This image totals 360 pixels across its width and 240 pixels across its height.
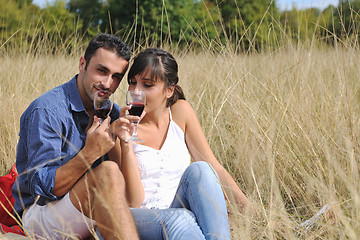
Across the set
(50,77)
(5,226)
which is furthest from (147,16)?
(5,226)

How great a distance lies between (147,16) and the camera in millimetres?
17594

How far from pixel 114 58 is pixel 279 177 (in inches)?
55.0

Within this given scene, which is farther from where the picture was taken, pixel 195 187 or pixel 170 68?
pixel 170 68

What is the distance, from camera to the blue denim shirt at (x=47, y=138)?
211cm

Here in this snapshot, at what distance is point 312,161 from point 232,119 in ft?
3.36

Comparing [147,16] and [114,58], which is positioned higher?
[147,16]

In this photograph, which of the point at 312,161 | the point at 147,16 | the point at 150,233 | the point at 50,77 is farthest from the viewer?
the point at 147,16

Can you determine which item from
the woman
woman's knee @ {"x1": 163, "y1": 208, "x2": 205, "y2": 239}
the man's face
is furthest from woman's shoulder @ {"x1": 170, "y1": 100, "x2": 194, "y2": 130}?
woman's knee @ {"x1": 163, "y1": 208, "x2": 205, "y2": 239}

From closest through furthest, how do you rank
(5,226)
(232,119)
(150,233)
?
(150,233) → (5,226) → (232,119)

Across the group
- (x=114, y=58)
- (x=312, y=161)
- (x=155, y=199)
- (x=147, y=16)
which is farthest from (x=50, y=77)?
(x=147, y=16)

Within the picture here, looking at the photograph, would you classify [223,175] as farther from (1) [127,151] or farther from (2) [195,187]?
(1) [127,151]

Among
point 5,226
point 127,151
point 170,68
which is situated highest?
point 170,68

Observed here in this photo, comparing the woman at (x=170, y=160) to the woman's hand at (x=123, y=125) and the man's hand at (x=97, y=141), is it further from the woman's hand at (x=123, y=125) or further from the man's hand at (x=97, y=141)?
the man's hand at (x=97, y=141)

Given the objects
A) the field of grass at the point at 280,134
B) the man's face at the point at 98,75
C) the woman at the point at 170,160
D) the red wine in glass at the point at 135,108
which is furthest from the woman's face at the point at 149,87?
the field of grass at the point at 280,134
